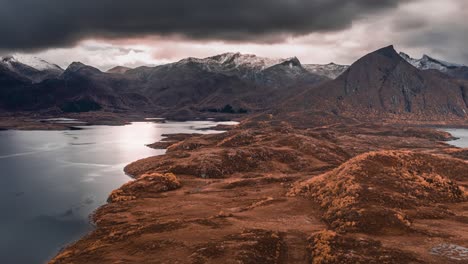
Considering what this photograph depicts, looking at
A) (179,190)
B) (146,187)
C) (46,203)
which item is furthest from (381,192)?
(46,203)

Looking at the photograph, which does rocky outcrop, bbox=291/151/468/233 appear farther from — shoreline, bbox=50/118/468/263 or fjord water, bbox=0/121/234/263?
fjord water, bbox=0/121/234/263

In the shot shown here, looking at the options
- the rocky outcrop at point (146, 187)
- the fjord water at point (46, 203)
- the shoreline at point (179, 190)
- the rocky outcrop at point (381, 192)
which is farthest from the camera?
the rocky outcrop at point (146, 187)

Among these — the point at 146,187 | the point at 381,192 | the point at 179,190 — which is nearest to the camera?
the point at 381,192

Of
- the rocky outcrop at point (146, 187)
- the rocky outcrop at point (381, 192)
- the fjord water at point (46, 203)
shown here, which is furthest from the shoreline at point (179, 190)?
the rocky outcrop at point (381, 192)

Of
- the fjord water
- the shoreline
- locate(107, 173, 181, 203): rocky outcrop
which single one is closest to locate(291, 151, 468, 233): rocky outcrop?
the shoreline

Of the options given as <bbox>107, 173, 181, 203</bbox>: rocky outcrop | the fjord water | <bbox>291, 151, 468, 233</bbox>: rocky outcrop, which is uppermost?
<bbox>291, 151, 468, 233</bbox>: rocky outcrop

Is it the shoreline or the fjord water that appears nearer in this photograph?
the shoreline

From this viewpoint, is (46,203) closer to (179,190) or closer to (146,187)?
(146,187)

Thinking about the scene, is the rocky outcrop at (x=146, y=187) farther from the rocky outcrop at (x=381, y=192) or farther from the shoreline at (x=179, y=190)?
the rocky outcrop at (x=381, y=192)

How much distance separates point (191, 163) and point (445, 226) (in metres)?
112

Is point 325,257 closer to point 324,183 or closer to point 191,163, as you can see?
point 324,183

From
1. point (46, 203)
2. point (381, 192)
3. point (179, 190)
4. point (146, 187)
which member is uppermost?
point (381, 192)

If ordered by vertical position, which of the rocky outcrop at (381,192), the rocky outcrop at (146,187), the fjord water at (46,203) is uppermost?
the rocky outcrop at (381,192)

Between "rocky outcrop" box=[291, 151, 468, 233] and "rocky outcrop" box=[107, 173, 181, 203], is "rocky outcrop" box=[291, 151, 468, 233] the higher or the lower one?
the higher one
